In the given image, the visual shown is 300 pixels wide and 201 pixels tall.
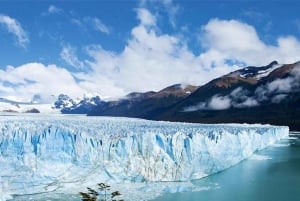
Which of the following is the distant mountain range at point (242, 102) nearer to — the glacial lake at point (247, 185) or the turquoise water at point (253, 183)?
the turquoise water at point (253, 183)

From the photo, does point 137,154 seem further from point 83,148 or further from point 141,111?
point 141,111

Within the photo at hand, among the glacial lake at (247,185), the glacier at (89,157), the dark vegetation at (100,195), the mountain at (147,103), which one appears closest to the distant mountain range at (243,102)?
the mountain at (147,103)

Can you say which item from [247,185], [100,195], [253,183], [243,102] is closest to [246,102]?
[243,102]

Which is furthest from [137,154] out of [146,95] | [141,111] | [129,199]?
[146,95]

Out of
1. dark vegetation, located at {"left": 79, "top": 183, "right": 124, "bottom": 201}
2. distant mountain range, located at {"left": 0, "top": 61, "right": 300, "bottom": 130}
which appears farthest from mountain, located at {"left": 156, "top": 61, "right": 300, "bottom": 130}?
dark vegetation, located at {"left": 79, "top": 183, "right": 124, "bottom": 201}

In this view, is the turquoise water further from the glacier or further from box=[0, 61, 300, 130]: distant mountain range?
box=[0, 61, 300, 130]: distant mountain range

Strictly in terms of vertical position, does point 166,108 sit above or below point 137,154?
above
